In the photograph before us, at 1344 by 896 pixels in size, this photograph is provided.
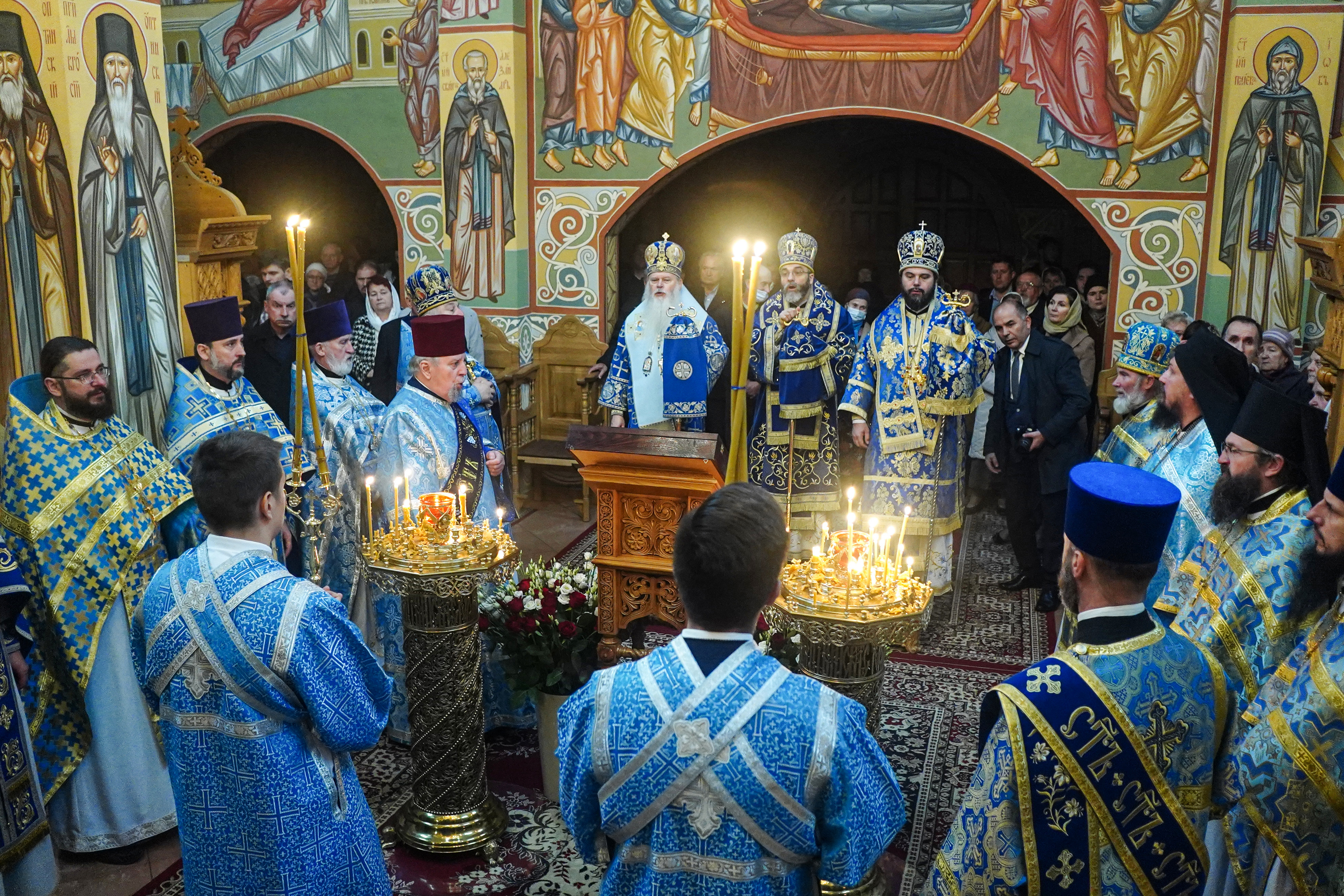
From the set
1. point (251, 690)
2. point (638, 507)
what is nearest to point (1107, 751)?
point (251, 690)

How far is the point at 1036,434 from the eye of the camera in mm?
6277

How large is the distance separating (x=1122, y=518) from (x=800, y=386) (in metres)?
4.33

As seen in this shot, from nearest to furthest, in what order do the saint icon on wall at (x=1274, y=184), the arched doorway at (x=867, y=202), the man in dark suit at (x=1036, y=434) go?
the man in dark suit at (x=1036, y=434)
the saint icon on wall at (x=1274, y=184)
the arched doorway at (x=867, y=202)

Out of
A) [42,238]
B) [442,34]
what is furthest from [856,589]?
[442,34]

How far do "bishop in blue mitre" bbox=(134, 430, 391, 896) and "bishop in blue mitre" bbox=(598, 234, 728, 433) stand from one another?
405cm

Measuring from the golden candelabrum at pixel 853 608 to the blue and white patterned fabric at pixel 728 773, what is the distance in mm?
878

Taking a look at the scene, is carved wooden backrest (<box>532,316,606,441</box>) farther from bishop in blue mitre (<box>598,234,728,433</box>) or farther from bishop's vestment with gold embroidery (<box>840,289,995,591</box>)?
bishop's vestment with gold embroidery (<box>840,289,995,591</box>)

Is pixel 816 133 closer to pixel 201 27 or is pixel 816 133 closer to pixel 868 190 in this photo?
pixel 868 190

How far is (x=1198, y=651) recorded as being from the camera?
7.50 ft

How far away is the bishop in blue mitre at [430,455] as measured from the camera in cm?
464

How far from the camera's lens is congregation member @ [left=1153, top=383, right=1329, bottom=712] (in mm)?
2998

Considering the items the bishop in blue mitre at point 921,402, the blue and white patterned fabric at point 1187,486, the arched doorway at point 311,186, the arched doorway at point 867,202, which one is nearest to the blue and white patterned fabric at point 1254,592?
the blue and white patterned fabric at point 1187,486

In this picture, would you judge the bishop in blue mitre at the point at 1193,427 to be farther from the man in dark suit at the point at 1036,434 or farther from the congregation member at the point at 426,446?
the congregation member at the point at 426,446

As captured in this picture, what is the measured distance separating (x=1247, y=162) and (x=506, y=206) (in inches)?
198
